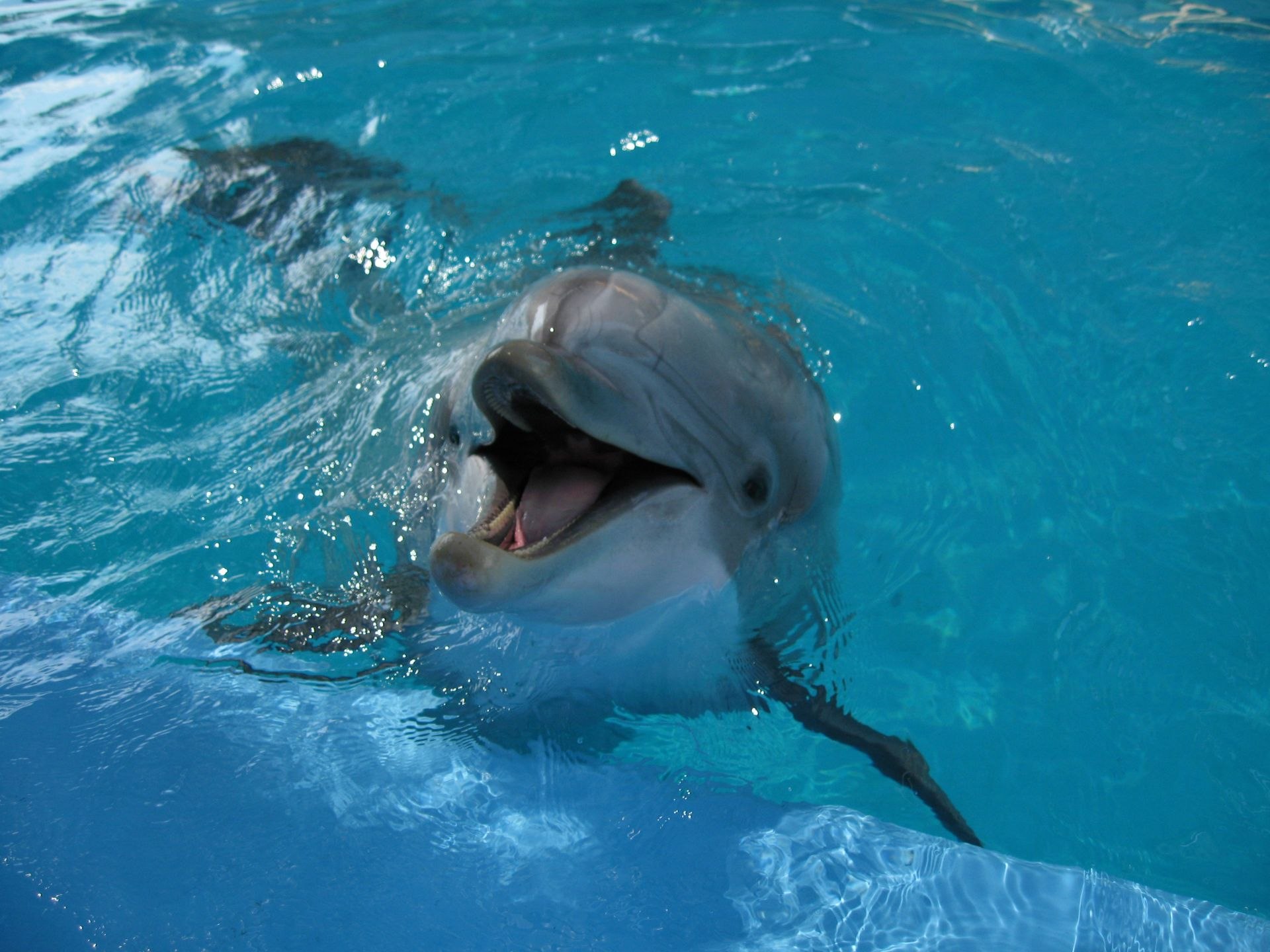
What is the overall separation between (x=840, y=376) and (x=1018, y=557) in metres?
Answer: 1.46

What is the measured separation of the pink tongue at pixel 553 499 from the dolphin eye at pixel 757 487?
63 cm

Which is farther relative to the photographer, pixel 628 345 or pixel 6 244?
pixel 6 244

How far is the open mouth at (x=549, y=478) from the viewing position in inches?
122

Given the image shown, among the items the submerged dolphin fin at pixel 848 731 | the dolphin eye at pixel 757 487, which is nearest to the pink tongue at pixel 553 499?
the dolphin eye at pixel 757 487

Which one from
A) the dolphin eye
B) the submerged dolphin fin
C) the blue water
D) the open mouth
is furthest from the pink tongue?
the submerged dolphin fin

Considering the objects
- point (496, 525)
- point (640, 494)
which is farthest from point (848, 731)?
point (496, 525)

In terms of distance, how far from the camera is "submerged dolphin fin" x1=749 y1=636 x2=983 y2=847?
169 inches

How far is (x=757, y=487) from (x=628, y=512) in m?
0.76

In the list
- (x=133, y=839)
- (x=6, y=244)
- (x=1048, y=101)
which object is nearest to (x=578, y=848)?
(x=133, y=839)

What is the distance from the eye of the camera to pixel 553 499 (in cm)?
330

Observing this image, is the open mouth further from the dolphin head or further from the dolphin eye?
the dolphin eye

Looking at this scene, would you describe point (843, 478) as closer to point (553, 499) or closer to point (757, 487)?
point (757, 487)

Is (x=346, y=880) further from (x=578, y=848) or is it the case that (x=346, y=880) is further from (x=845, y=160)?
(x=845, y=160)

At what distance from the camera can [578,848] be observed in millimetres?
3631
